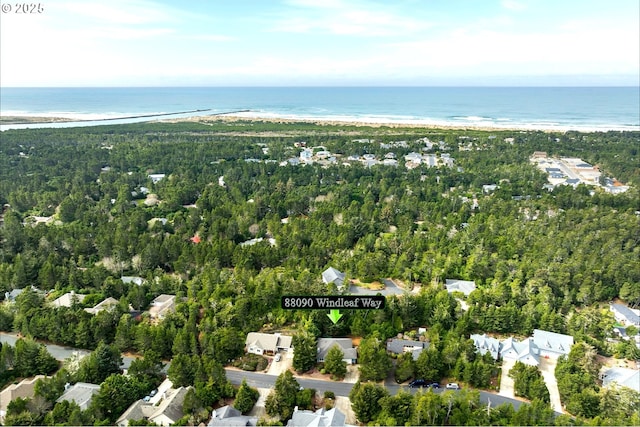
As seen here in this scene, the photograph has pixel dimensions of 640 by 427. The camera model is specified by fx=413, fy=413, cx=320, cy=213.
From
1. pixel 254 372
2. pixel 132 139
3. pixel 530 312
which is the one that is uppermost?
pixel 132 139

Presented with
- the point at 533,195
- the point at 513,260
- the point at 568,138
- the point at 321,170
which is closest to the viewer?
the point at 513,260

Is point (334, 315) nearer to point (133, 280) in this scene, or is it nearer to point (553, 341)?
point (553, 341)

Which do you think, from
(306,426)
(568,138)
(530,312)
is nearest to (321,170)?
(530,312)

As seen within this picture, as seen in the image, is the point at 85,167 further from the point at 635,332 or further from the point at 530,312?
the point at 635,332

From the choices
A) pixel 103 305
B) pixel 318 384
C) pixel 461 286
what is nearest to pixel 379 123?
pixel 461 286

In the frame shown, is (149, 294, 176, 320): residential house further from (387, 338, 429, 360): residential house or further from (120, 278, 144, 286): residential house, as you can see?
(387, 338, 429, 360): residential house

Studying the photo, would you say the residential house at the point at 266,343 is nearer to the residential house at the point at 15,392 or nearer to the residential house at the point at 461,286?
the residential house at the point at 15,392
